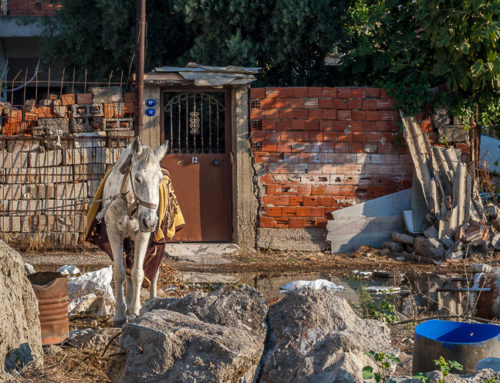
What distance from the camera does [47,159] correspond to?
1216 cm

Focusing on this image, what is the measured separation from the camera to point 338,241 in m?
12.4

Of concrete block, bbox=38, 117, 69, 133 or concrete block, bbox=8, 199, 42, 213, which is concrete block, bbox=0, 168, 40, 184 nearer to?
concrete block, bbox=8, 199, 42, 213

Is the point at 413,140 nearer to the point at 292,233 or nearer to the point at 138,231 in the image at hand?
the point at 292,233

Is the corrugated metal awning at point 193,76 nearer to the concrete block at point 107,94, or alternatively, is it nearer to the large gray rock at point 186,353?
the concrete block at point 107,94

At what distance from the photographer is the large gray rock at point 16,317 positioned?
4.99m

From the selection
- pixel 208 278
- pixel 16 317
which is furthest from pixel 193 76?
pixel 16 317

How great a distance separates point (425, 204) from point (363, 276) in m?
2.22

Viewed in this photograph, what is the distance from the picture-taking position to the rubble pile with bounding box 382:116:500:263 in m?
11.8

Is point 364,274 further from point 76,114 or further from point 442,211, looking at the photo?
point 76,114

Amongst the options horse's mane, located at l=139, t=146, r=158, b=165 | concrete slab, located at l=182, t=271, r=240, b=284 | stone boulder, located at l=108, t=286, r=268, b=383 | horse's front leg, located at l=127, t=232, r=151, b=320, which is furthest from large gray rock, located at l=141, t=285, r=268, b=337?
concrete slab, located at l=182, t=271, r=240, b=284

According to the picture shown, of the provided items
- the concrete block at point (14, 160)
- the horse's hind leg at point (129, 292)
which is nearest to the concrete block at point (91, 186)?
the concrete block at point (14, 160)

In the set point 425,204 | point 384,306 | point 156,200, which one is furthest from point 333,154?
point 156,200

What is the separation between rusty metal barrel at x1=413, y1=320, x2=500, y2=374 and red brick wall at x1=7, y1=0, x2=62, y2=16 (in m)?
14.8

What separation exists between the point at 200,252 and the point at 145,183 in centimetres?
561
